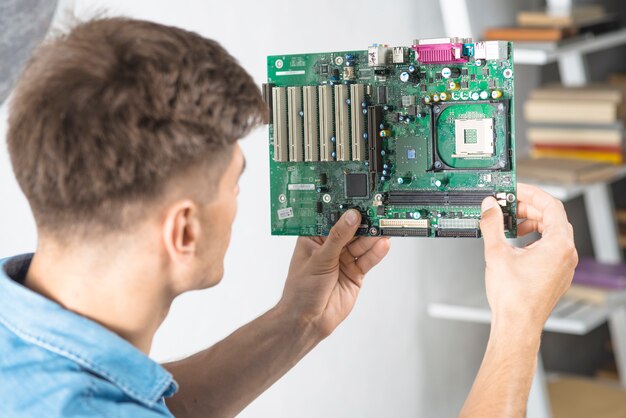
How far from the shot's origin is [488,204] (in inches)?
55.6

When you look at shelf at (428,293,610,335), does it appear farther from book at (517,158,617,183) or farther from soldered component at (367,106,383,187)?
soldered component at (367,106,383,187)

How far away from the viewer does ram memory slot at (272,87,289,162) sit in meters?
1.54

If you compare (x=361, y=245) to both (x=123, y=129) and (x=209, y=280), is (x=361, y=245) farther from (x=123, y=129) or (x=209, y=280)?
(x=123, y=129)

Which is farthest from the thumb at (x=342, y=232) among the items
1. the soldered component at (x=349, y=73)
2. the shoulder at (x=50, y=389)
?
the shoulder at (x=50, y=389)

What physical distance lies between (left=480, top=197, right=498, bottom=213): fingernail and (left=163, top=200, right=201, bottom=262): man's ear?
0.45 m

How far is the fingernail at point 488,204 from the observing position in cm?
140

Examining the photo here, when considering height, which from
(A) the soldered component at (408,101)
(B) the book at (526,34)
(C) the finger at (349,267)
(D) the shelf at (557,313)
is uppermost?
(B) the book at (526,34)

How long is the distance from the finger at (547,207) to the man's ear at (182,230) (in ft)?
1.74

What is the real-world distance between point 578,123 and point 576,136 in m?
0.04

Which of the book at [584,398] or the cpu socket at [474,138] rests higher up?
the cpu socket at [474,138]

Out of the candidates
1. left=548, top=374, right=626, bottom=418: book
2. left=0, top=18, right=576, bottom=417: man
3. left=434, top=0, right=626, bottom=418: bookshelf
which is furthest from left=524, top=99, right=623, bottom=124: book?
left=0, top=18, right=576, bottom=417: man

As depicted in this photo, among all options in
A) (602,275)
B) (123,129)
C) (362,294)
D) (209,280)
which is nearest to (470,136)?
(209,280)

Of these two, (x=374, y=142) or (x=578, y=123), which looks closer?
(x=374, y=142)

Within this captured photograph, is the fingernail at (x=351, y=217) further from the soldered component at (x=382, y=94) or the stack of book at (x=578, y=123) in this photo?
the stack of book at (x=578, y=123)
